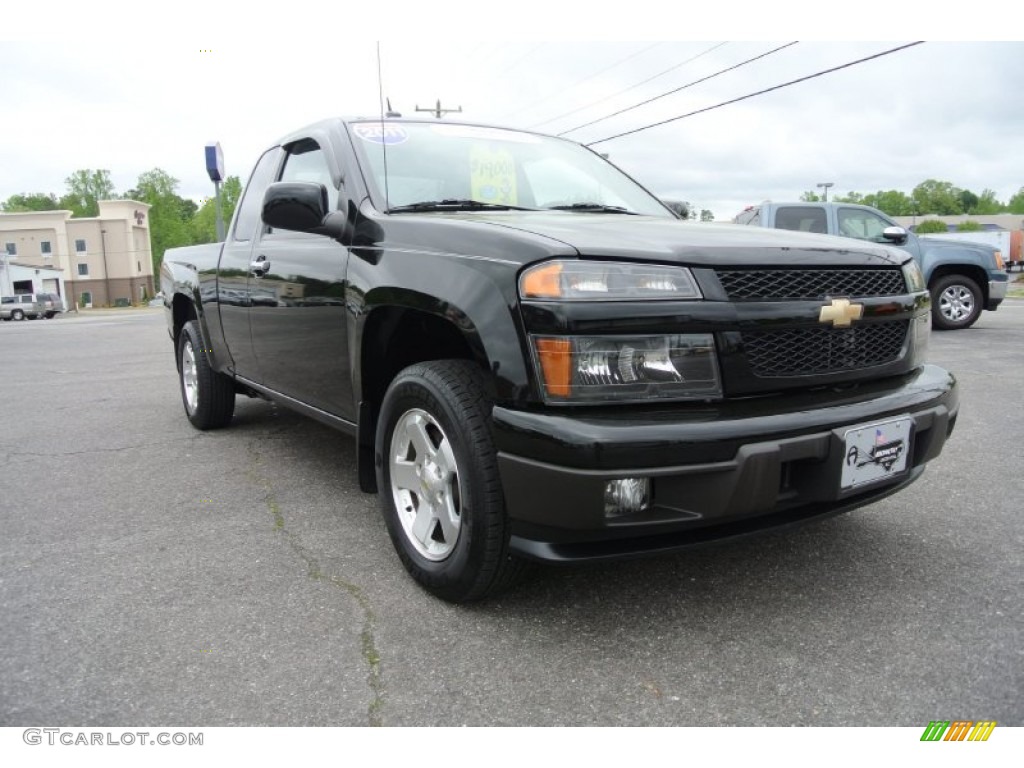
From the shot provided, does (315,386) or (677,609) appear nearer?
(677,609)

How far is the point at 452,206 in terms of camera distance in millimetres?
3055

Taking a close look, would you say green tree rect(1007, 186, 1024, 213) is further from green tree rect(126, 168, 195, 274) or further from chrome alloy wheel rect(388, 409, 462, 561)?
chrome alloy wheel rect(388, 409, 462, 561)

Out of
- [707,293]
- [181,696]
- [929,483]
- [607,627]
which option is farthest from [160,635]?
[929,483]

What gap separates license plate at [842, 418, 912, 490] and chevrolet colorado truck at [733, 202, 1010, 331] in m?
8.14

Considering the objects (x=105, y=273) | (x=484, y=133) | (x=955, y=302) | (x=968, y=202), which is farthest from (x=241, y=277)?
(x=968, y=202)

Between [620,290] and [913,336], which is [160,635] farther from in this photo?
[913,336]

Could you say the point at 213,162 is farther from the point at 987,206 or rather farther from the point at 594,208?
the point at 987,206

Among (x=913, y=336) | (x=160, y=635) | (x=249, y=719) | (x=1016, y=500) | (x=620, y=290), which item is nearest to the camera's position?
(x=249, y=719)

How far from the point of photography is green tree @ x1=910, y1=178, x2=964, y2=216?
115 metres

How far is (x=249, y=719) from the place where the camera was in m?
1.92

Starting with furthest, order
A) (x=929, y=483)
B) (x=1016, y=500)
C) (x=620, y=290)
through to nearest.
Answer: (x=929, y=483)
(x=1016, y=500)
(x=620, y=290)

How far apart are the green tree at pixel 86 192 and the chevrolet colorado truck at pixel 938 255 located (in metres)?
97.1

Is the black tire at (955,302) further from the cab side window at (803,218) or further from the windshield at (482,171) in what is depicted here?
the windshield at (482,171)

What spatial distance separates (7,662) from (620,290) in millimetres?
2016
